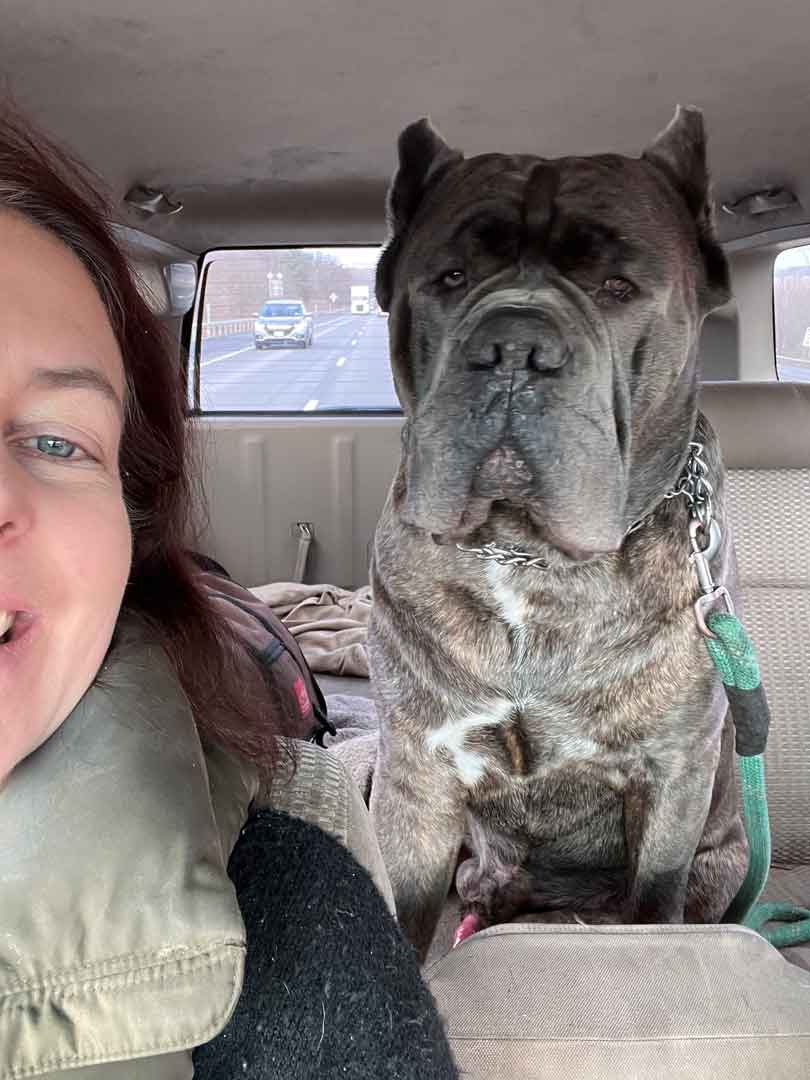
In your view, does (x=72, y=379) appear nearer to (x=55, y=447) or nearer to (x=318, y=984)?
(x=55, y=447)

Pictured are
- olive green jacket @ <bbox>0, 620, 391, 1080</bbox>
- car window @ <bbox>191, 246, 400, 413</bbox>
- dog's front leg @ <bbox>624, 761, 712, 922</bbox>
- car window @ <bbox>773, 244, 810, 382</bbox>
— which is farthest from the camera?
car window @ <bbox>191, 246, 400, 413</bbox>

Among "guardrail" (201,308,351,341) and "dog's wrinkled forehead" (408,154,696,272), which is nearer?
"dog's wrinkled forehead" (408,154,696,272)

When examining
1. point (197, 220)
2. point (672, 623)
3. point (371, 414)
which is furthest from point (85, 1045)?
point (371, 414)

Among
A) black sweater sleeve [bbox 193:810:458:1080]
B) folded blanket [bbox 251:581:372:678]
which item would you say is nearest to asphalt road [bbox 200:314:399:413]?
folded blanket [bbox 251:581:372:678]

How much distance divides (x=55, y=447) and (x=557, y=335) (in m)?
0.69

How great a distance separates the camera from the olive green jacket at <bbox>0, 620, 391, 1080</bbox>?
63 centimetres

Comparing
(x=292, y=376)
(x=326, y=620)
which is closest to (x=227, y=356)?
(x=292, y=376)

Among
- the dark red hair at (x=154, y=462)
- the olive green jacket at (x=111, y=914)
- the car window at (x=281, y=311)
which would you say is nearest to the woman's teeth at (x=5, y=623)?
the olive green jacket at (x=111, y=914)

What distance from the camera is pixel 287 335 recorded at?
12.8ft

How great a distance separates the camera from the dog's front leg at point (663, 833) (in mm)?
1481

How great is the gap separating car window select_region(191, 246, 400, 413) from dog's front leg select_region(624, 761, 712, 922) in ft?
7.93

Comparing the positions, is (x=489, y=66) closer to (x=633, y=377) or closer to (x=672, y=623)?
(x=633, y=377)

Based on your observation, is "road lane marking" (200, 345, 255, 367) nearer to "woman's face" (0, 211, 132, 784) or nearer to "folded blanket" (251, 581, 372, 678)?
"folded blanket" (251, 581, 372, 678)

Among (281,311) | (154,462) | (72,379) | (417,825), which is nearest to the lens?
(72,379)
